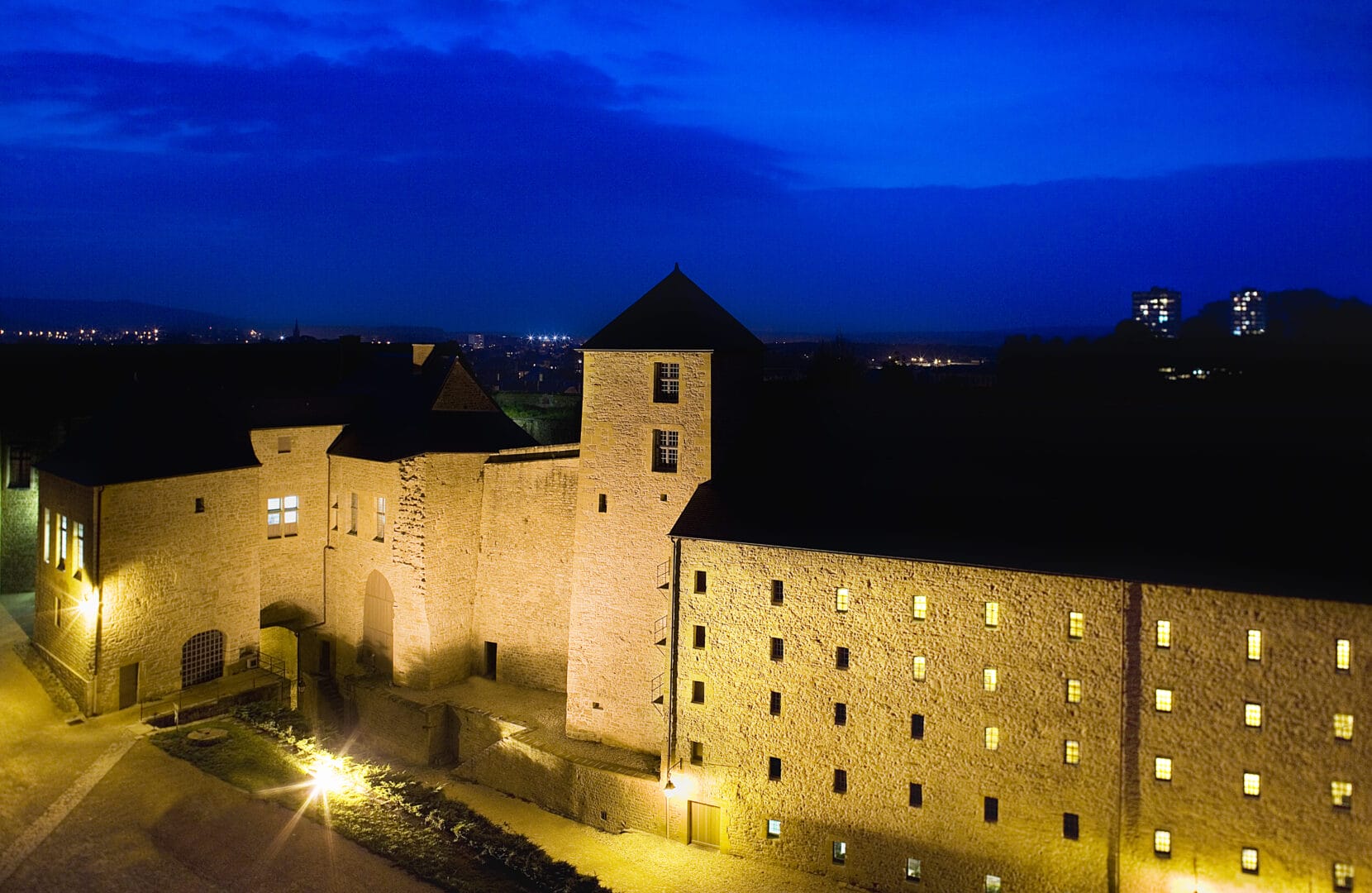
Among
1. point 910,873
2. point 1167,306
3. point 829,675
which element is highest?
point 1167,306

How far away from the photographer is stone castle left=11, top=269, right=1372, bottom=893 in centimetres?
2178

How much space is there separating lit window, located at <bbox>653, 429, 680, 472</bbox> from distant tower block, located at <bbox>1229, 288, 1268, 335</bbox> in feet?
199

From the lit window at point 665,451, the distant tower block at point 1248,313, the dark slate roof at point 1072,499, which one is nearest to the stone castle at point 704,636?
the lit window at point 665,451

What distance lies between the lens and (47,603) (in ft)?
115

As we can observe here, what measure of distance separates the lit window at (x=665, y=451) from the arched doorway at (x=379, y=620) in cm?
1150

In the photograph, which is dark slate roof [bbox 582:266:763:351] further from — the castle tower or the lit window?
the lit window

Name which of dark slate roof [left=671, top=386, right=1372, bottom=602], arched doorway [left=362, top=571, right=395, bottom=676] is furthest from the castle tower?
arched doorway [left=362, top=571, right=395, bottom=676]

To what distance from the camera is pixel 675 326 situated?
101ft

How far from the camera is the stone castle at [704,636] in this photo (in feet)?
71.5

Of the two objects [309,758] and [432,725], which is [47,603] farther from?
[432,725]

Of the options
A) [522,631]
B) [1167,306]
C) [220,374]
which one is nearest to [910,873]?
[522,631]

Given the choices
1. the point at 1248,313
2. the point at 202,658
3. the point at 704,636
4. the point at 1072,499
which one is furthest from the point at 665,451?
the point at 1248,313

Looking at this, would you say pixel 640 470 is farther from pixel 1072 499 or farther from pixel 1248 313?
pixel 1248 313

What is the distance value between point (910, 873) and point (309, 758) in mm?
17939
